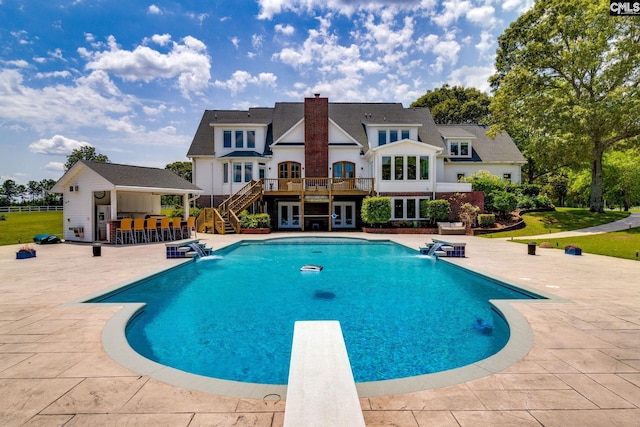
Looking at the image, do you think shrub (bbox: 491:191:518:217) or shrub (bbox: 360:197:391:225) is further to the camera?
shrub (bbox: 491:191:518:217)

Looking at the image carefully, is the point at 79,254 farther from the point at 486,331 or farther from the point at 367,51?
the point at 367,51

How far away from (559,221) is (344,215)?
592 inches

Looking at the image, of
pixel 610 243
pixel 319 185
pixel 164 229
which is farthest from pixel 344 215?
pixel 610 243

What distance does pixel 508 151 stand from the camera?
2891cm

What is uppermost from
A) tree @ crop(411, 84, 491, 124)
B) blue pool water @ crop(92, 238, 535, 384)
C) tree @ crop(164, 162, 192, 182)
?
tree @ crop(411, 84, 491, 124)

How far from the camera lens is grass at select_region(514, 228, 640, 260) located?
12.8 meters

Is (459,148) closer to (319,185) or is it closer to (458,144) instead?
(458,144)

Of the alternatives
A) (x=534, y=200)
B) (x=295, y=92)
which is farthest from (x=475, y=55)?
(x=295, y=92)

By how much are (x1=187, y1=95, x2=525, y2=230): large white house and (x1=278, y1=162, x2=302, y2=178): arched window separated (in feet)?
0.26

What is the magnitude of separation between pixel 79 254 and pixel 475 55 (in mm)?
22584

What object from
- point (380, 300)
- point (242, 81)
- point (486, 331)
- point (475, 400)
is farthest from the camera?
point (242, 81)

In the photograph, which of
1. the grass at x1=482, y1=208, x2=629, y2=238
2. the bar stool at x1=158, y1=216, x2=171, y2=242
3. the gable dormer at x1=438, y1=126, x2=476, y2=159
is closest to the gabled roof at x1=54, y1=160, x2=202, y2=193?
the bar stool at x1=158, y1=216, x2=171, y2=242

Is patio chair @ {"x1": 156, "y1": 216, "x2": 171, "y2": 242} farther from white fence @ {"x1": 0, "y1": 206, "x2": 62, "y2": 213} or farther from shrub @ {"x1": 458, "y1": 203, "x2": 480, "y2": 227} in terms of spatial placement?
white fence @ {"x1": 0, "y1": 206, "x2": 62, "y2": 213}

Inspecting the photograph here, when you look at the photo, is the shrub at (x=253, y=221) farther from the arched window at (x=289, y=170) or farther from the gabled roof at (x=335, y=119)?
the gabled roof at (x=335, y=119)
